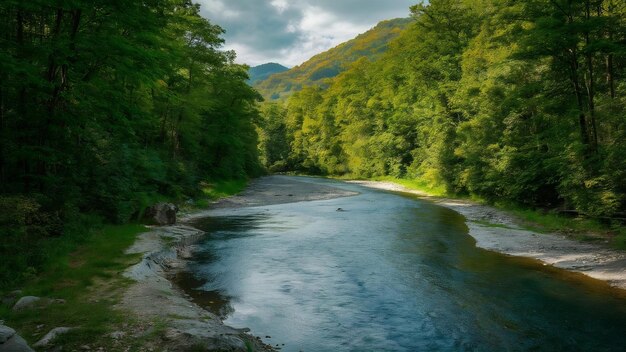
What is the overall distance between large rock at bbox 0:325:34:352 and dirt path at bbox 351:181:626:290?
538 inches

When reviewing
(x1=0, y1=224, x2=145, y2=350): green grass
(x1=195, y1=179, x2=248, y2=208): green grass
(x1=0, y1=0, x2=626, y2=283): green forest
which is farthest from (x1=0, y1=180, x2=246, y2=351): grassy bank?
(x1=195, y1=179, x2=248, y2=208): green grass

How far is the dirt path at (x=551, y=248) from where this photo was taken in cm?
1250

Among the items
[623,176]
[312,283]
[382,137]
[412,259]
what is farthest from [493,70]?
[382,137]

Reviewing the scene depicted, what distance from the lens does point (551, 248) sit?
51.3 feet

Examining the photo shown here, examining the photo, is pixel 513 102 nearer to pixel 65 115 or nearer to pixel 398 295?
pixel 398 295

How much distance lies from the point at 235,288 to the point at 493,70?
77.2 feet

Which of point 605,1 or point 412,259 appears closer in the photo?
point 412,259

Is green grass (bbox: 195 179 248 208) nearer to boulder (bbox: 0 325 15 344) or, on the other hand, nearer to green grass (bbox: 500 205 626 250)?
green grass (bbox: 500 205 626 250)

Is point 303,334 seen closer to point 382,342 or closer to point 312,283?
point 382,342

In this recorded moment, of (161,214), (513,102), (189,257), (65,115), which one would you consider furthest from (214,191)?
(513,102)

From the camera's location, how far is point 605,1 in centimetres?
2003

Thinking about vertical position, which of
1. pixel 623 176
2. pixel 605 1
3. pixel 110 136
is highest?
pixel 605 1

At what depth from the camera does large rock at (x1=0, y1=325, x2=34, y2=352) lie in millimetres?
5079

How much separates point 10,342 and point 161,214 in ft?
50.6
